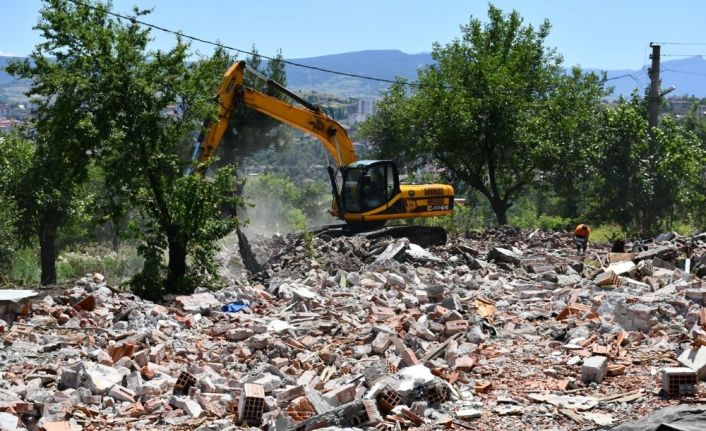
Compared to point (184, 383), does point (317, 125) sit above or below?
above

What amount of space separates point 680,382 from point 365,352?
3.50 metres

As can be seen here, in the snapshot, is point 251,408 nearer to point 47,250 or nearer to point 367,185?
point 367,185

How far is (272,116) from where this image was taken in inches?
856

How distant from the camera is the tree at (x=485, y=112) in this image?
28484 millimetres

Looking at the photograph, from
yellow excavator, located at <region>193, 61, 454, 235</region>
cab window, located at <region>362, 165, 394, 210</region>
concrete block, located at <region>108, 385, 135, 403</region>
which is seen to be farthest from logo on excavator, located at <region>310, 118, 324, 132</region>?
concrete block, located at <region>108, 385, 135, 403</region>

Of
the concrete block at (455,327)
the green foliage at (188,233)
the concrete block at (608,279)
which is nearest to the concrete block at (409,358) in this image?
the concrete block at (455,327)

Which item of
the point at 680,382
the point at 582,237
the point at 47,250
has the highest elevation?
the point at 582,237

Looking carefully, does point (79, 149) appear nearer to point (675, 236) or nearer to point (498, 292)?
point (498, 292)

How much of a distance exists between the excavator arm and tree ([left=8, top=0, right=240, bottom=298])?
104 inches

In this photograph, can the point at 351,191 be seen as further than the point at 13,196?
No

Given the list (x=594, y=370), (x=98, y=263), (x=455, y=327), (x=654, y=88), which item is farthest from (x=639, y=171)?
(x=594, y=370)

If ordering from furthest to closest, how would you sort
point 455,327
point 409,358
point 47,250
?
point 47,250 < point 455,327 < point 409,358

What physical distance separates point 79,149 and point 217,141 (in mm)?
4473

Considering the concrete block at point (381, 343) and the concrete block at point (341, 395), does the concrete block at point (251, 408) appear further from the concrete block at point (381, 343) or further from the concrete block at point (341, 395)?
the concrete block at point (381, 343)
